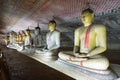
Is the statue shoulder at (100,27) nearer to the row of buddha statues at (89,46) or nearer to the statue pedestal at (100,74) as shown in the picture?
the row of buddha statues at (89,46)

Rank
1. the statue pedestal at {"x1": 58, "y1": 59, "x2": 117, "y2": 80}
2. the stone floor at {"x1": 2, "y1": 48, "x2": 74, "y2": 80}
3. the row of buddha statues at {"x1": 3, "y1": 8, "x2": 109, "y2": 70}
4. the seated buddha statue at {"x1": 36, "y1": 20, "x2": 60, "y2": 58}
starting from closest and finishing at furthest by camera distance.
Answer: the stone floor at {"x1": 2, "y1": 48, "x2": 74, "y2": 80}
the statue pedestal at {"x1": 58, "y1": 59, "x2": 117, "y2": 80}
the row of buddha statues at {"x1": 3, "y1": 8, "x2": 109, "y2": 70}
the seated buddha statue at {"x1": 36, "y1": 20, "x2": 60, "y2": 58}

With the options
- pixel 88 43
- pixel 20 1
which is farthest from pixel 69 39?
pixel 88 43

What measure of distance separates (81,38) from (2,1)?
8.85 feet

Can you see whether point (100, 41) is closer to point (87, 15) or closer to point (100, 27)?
point (100, 27)

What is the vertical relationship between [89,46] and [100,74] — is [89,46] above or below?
above

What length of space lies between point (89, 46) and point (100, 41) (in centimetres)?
18

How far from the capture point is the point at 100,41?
1.98 meters

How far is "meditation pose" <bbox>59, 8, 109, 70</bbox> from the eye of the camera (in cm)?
177

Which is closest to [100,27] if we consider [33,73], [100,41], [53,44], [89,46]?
[100,41]

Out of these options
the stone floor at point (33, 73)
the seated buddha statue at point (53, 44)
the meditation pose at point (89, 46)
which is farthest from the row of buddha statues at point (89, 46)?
the seated buddha statue at point (53, 44)

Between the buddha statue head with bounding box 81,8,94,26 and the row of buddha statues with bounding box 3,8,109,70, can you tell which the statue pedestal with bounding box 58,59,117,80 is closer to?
the row of buddha statues with bounding box 3,8,109,70

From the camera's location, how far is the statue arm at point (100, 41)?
6.31 ft

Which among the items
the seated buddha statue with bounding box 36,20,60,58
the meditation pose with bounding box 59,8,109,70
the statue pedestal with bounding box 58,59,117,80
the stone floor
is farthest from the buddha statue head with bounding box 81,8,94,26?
the seated buddha statue with bounding box 36,20,60,58

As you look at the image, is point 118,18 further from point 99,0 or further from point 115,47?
point 115,47
